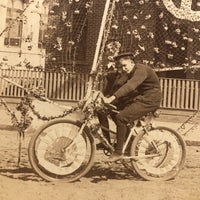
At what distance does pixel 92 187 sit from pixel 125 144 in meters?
0.84

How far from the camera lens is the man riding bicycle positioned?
4941mm

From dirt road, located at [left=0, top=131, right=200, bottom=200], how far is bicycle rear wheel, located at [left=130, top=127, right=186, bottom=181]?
160 mm

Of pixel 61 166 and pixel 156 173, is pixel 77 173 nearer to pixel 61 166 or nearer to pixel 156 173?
pixel 61 166

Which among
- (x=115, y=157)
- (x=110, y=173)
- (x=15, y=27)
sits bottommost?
(x=110, y=173)

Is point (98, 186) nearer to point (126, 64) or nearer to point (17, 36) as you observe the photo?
point (126, 64)

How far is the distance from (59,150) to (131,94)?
140cm

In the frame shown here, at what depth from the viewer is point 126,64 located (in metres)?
5.19

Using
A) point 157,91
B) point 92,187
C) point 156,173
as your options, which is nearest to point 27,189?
point 92,187

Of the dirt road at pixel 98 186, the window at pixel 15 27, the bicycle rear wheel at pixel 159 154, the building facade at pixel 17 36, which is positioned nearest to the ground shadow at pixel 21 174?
the dirt road at pixel 98 186

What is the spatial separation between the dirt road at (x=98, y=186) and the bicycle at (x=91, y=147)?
0.57 ft

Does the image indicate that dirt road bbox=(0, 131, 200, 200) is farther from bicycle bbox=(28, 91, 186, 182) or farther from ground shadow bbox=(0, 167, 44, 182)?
bicycle bbox=(28, 91, 186, 182)

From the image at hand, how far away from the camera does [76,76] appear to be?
14.0m

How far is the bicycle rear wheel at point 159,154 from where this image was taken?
5.14m

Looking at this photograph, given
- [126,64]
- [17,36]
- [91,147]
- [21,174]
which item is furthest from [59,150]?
[17,36]
